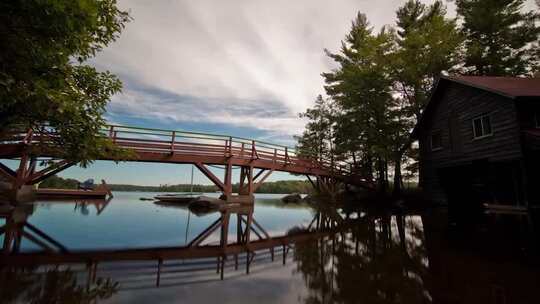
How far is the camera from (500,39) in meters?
19.0

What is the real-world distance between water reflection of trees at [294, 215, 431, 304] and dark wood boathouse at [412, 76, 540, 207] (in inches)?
296

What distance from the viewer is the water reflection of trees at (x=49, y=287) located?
2.74m

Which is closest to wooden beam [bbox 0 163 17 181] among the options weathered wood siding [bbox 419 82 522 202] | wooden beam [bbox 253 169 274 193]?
wooden beam [bbox 253 169 274 193]

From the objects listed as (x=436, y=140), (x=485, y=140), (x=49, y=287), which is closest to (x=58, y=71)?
(x=49, y=287)

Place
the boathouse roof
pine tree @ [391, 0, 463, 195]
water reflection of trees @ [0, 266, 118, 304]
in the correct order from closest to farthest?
water reflection of trees @ [0, 266, 118, 304] → the boathouse roof → pine tree @ [391, 0, 463, 195]

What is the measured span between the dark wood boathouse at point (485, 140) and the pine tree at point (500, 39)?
6751 millimetres

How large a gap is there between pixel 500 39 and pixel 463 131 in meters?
11.7

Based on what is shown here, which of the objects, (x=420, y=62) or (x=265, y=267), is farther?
(x=420, y=62)

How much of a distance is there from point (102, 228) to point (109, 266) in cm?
419

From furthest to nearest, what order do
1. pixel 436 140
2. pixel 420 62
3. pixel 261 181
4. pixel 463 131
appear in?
1. pixel 420 62
2. pixel 436 140
3. pixel 261 181
4. pixel 463 131

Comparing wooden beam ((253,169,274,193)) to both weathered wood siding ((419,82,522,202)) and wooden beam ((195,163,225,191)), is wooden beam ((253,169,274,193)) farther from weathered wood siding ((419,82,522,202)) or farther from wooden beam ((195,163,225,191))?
weathered wood siding ((419,82,522,202))

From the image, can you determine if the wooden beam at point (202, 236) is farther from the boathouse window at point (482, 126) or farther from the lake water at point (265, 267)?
the boathouse window at point (482, 126)

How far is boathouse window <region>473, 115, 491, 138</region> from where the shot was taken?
A: 12.4 m

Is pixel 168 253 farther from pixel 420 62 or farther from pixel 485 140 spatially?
pixel 420 62
